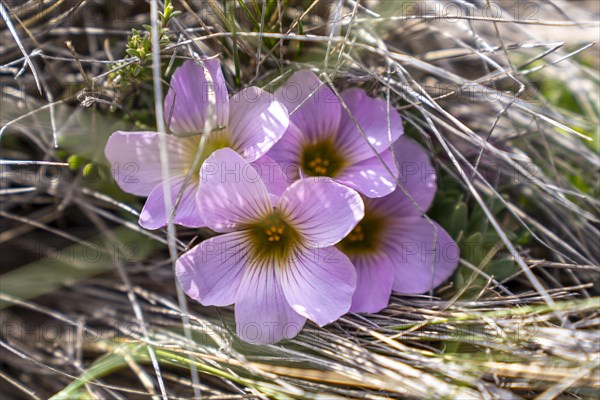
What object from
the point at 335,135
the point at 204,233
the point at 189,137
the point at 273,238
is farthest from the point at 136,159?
the point at 335,135

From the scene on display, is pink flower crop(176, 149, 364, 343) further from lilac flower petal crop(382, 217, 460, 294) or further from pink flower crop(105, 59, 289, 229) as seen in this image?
lilac flower petal crop(382, 217, 460, 294)

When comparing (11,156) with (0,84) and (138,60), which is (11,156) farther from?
(138,60)

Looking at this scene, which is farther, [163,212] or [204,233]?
[204,233]

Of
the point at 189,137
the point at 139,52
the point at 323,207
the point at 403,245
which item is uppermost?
the point at 139,52

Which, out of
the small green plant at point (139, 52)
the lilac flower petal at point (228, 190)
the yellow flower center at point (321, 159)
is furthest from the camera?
the yellow flower center at point (321, 159)

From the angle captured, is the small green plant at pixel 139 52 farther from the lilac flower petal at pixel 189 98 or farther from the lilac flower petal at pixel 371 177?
the lilac flower petal at pixel 371 177

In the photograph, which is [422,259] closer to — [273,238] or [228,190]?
[273,238]

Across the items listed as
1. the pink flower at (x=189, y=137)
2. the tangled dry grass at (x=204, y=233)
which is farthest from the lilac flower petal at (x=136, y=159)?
the tangled dry grass at (x=204, y=233)
